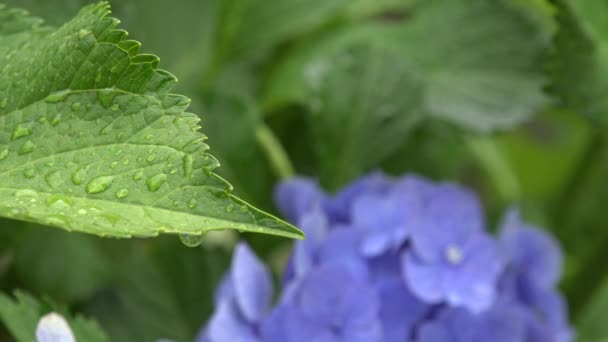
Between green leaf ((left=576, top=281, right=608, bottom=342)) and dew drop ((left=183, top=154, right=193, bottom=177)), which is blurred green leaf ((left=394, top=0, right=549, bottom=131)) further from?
dew drop ((left=183, top=154, right=193, bottom=177))

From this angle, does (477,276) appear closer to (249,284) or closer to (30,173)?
(249,284)

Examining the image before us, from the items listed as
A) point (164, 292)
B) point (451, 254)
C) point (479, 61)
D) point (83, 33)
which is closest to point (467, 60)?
point (479, 61)

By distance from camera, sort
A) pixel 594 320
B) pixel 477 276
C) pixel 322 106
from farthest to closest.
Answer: pixel 594 320
pixel 322 106
pixel 477 276

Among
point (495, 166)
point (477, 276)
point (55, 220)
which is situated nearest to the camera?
point (55, 220)

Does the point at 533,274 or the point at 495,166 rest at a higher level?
the point at 533,274

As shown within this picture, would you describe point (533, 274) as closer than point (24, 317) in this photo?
No

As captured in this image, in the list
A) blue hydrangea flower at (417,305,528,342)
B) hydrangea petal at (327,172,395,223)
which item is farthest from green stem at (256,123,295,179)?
blue hydrangea flower at (417,305,528,342)

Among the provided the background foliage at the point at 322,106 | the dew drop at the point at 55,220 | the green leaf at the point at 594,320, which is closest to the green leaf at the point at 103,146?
the dew drop at the point at 55,220

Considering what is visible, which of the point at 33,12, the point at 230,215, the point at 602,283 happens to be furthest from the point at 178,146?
the point at 602,283
